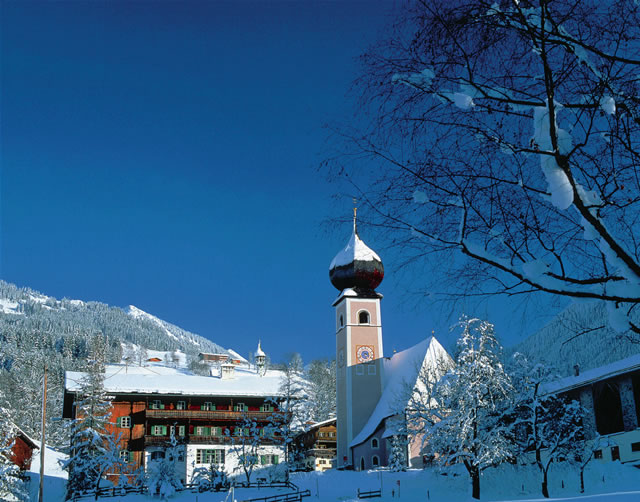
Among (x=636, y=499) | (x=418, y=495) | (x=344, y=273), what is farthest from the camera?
(x=344, y=273)

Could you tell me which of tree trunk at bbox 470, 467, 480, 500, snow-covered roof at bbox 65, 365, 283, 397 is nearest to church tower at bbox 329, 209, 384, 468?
snow-covered roof at bbox 65, 365, 283, 397

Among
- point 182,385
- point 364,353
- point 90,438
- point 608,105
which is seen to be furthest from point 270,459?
point 608,105

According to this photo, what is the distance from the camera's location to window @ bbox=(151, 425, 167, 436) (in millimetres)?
58469

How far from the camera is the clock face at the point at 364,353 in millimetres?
63469

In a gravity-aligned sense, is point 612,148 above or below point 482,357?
below

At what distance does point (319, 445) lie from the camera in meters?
68.6

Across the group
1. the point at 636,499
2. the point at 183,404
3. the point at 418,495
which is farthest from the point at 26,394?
the point at 636,499

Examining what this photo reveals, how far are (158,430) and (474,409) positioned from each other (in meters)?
31.4

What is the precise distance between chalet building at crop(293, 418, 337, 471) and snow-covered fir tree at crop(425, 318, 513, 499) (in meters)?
29.2

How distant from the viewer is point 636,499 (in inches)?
829

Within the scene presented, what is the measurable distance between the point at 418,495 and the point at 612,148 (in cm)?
3806

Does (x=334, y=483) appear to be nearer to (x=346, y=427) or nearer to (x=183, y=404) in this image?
(x=346, y=427)

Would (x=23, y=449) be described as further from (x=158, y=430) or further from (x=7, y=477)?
(x=7, y=477)

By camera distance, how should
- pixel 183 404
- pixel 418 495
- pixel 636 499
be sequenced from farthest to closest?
pixel 183 404, pixel 418 495, pixel 636 499
